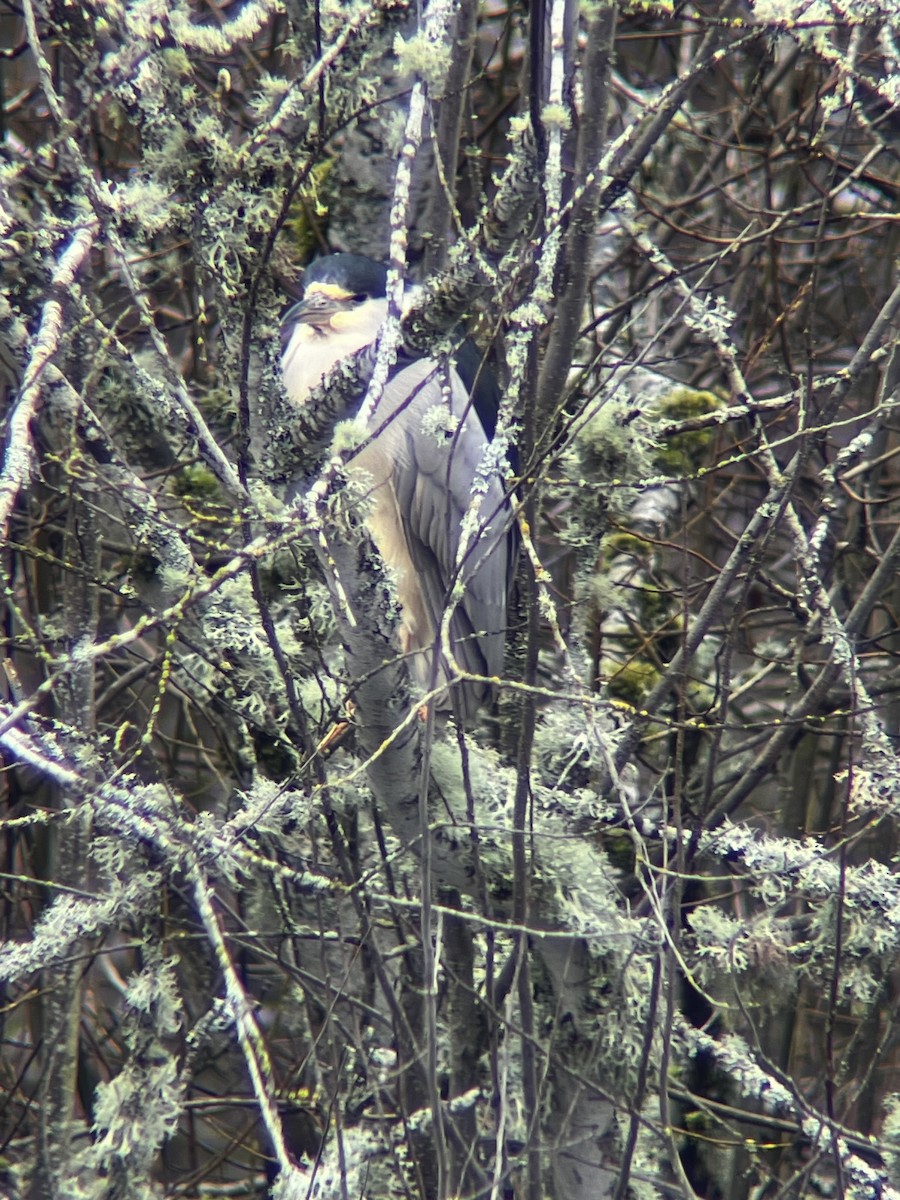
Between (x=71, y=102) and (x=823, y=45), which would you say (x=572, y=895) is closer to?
(x=823, y=45)

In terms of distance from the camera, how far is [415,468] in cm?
316

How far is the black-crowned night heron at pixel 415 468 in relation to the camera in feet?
9.78

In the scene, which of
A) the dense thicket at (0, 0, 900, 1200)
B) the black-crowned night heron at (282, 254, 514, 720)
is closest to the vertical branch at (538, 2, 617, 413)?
the dense thicket at (0, 0, 900, 1200)

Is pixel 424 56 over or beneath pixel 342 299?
beneath

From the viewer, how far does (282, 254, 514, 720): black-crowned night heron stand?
298 centimetres

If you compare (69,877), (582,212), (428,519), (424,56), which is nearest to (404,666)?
(582,212)

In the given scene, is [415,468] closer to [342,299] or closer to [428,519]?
[428,519]

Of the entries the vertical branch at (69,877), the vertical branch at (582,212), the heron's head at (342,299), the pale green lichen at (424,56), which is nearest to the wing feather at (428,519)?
the heron's head at (342,299)

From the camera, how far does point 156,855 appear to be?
2.09 m

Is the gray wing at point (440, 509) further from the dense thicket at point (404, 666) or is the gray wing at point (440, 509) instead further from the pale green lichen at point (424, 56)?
the pale green lichen at point (424, 56)

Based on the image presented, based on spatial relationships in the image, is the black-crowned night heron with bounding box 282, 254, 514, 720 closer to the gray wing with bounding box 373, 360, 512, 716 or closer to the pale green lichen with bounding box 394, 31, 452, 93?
the gray wing with bounding box 373, 360, 512, 716

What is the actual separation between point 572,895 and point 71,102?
2.09 meters

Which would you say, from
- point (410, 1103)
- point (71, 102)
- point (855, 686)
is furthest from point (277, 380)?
point (71, 102)

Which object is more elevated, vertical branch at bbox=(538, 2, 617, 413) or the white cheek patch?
the white cheek patch
